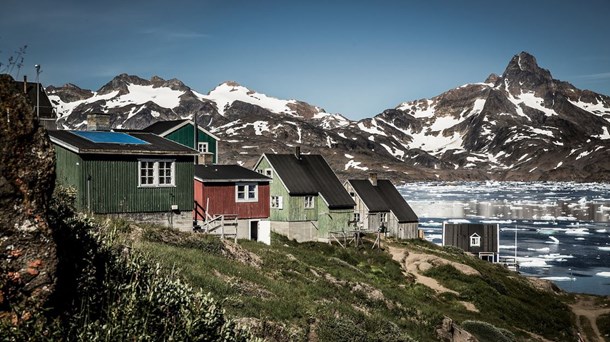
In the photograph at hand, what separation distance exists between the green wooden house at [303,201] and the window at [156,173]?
64.8 ft

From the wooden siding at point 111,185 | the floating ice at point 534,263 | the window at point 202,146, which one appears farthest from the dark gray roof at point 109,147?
the floating ice at point 534,263

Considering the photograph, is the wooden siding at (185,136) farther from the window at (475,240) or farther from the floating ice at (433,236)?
the floating ice at (433,236)

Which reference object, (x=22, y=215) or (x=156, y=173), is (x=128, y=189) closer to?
(x=156, y=173)

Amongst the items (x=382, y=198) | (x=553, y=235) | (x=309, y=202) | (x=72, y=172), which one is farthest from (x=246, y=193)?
(x=553, y=235)

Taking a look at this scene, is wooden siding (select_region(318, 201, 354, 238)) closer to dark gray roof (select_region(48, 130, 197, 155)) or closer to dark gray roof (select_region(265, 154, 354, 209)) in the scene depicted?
dark gray roof (select_region(265, 154, 354, 209))

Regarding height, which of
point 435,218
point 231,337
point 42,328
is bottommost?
point 435,218

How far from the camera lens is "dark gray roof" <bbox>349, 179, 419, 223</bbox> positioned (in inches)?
2339

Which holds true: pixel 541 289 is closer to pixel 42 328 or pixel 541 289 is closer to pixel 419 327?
pixel 419 327

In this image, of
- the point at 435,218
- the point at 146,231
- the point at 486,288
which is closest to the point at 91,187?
the point at 146,231

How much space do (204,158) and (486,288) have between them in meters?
21.9

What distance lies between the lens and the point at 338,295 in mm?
24375

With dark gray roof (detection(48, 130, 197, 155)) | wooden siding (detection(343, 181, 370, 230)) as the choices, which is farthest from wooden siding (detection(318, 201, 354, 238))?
dark gray roof (detection(48, 130, 197, 155))

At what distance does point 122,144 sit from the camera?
29.8 meters

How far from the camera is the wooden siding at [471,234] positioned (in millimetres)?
67312
